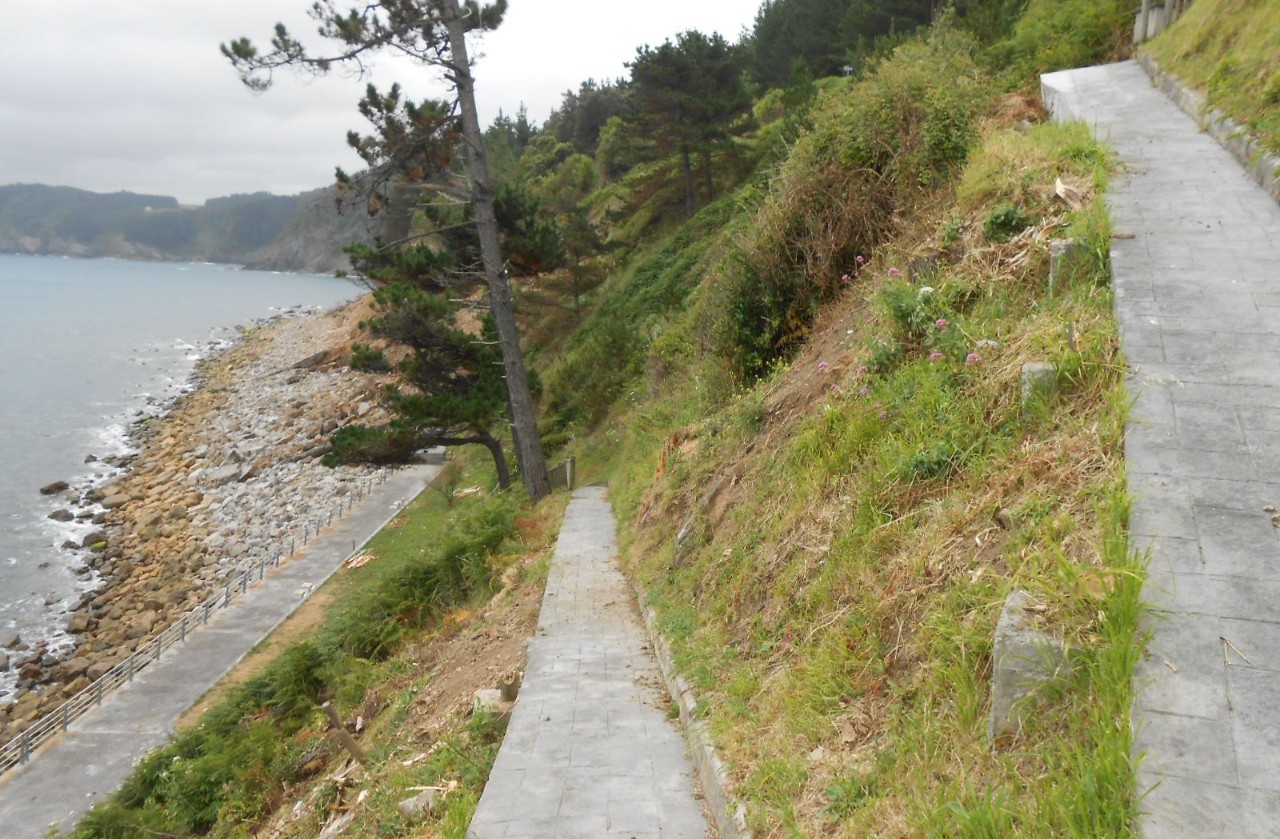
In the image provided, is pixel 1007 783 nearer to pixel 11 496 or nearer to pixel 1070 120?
pixel 1070 120

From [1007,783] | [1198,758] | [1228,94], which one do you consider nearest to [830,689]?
[1007,783]

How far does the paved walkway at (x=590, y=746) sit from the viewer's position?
457 cm

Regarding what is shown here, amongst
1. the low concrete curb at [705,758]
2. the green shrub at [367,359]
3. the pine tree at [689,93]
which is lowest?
the low concrete curb at [705,758]

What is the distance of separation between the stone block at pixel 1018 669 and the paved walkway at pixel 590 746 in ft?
6.58

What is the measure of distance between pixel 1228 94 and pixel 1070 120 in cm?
183

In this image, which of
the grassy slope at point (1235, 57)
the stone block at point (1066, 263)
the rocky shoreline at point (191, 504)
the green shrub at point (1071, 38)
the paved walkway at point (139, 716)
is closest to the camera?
the stone block at point (1066, 263)

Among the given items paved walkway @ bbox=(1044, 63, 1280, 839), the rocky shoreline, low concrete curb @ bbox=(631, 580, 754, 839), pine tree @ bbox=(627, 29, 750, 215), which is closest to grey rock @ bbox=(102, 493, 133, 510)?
the rocky shoreline

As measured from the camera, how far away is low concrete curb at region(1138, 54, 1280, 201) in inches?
270

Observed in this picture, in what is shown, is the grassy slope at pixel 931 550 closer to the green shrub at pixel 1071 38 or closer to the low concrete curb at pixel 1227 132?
the low concrete curb at pixel 1227 132

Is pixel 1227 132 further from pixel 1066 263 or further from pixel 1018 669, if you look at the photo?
pixel 1018 669

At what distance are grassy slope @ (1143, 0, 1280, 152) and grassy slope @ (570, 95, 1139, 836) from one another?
1903mm

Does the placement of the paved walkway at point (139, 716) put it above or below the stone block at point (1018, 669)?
below

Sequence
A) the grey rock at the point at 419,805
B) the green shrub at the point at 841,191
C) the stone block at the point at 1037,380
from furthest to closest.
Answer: the green shrub at the point at 841,191, the grey rock at the point at 419,805, the stone block at the point at 1037,380

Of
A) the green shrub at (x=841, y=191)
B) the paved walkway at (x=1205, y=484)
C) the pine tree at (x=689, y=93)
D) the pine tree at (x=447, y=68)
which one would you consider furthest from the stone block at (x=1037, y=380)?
the pine tree at (x=689, y=93)
